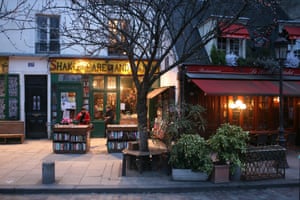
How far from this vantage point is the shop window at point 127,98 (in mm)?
15961

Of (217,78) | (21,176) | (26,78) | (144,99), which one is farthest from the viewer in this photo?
(26,78)

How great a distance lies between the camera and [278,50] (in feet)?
31.3

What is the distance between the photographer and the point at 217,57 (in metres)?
12.8

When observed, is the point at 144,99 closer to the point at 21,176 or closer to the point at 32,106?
the point at 21,176

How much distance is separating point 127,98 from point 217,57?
5346 millimetres

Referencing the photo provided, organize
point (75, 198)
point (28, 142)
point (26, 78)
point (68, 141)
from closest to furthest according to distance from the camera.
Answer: point (75, 198) → point (68, 141) → point (28, 142) → point (26, 78)

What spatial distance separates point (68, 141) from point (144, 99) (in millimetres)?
4032

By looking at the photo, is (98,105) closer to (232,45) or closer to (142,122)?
(232,45)

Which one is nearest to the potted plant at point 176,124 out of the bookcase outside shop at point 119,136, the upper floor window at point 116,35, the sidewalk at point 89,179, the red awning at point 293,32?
the sidewalk at point 89,179

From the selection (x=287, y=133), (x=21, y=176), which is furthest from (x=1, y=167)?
(x=287, y=133)

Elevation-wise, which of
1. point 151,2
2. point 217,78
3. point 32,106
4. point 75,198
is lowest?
point 75,198

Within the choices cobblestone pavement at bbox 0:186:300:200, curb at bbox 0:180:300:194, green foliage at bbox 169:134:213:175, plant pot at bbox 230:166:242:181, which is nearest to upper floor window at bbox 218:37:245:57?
green foliage at bbox 169:134:213:175

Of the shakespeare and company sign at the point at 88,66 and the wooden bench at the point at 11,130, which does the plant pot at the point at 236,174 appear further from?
the wooden bench at the point at 11,130

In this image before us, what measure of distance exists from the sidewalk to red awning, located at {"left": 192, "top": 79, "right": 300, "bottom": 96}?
2.50 meters
